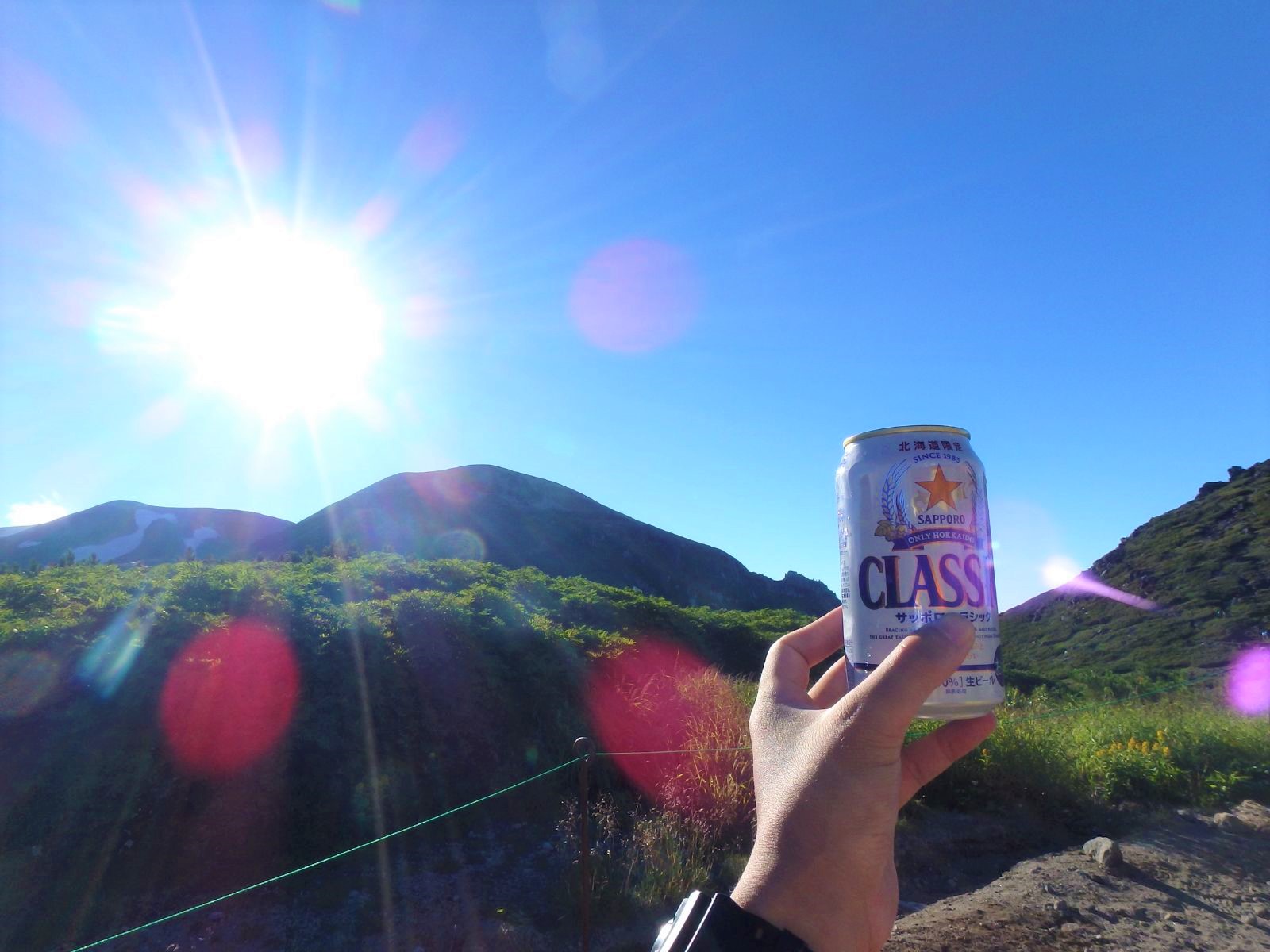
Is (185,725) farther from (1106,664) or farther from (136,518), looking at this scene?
(136,518)

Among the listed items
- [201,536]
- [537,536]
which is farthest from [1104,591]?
[201,536]

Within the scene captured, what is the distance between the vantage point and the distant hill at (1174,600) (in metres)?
15.9

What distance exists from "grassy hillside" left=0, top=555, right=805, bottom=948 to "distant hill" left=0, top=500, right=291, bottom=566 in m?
32.4

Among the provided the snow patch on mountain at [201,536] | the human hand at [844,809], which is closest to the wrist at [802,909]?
the human hand at [844,809]

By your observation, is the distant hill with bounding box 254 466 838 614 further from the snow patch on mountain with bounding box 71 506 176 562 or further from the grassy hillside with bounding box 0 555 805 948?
the grassy hillside with bounding box 0 555 805 948

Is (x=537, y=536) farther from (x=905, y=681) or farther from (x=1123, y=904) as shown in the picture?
(x=905, y=681)

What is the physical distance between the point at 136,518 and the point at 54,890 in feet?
144

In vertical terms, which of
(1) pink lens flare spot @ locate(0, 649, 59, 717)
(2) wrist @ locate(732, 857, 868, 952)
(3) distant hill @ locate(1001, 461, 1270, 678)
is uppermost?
(3) distant hill @ locate(1001, 461, 1270, 678)

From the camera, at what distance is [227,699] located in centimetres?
532

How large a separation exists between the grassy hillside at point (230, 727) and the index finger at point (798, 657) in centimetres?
414

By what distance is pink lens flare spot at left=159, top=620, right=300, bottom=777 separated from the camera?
503 cm

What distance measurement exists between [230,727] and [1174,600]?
20.1 metres

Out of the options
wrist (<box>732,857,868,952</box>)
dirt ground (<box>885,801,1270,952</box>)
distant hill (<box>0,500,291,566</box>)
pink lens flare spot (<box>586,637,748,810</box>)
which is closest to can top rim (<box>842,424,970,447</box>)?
wrist (<box>732,857,868,952</box>)

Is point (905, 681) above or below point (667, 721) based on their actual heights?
above
